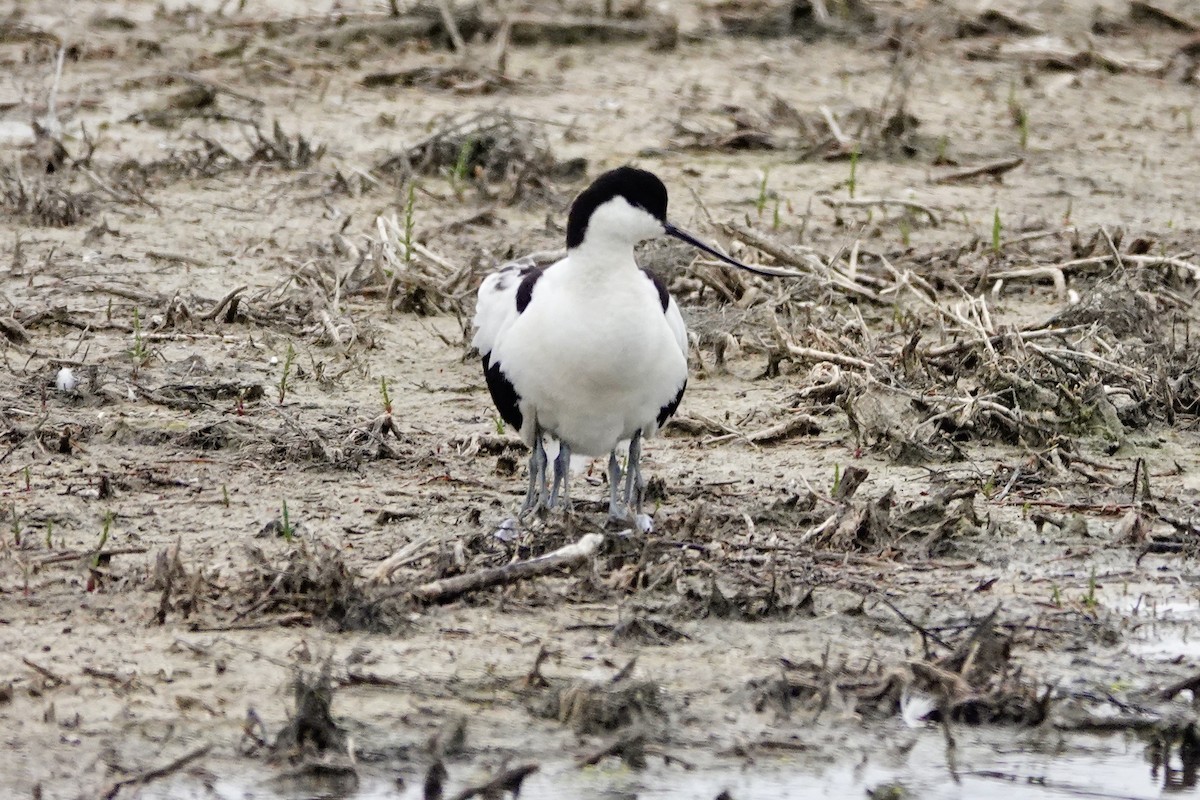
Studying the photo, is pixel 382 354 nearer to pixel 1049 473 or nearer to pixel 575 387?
pixel 575 387

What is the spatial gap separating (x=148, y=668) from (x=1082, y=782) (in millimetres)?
2083

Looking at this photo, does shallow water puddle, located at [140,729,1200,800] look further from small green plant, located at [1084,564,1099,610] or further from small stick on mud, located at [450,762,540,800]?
small green plant, located at [1084,564,1099,610]

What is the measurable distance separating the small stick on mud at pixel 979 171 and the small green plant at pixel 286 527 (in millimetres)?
4811

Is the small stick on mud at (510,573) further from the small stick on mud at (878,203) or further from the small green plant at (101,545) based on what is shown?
the small stick on mud at (878,203)

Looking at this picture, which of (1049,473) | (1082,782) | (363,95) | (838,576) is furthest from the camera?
(363,95)

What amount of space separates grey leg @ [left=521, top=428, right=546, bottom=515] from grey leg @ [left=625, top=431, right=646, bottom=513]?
24cm

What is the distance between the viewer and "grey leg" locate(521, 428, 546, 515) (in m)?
5.61

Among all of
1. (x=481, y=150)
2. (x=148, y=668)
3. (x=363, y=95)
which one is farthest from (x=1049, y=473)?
(x=363, y=95)

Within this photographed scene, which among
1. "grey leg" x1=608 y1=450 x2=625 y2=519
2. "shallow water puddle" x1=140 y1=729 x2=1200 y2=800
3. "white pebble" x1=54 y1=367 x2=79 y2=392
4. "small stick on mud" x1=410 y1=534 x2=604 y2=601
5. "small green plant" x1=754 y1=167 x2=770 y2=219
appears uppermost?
"small green plant" x1=754 y1=167 x2=770 y2=219

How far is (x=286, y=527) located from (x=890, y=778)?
6.18 ft

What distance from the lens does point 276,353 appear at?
7.02 meters

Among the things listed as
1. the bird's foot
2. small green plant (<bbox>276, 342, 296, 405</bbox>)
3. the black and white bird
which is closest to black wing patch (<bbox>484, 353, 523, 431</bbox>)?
the black and white bird

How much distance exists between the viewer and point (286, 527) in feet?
17.3

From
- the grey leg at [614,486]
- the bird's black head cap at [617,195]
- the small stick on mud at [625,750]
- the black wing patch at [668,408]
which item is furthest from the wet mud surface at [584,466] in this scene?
the bird's black head cap at [617,195]
